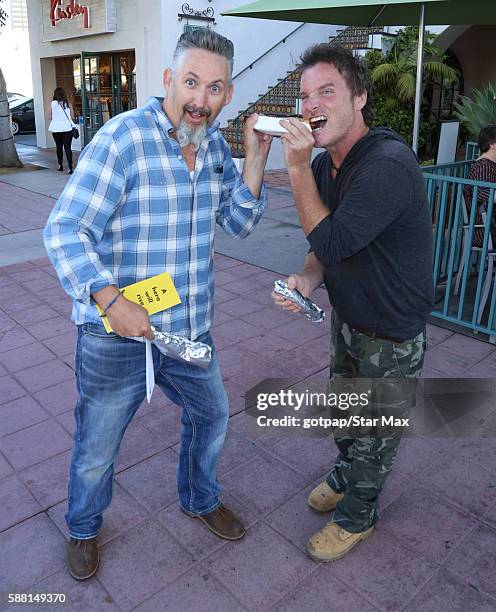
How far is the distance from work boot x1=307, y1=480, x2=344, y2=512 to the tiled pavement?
0.16 ft

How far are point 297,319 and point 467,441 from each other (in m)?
1.87

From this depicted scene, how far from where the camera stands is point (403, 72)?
9.54m

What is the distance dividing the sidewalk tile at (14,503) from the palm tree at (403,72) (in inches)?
328

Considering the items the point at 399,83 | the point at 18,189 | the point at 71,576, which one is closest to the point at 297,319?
the point at 71,576

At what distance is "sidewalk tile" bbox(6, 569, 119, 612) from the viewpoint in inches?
85.9

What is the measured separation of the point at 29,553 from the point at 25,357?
1.97m

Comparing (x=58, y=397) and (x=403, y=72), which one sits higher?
(x=403, y=72)

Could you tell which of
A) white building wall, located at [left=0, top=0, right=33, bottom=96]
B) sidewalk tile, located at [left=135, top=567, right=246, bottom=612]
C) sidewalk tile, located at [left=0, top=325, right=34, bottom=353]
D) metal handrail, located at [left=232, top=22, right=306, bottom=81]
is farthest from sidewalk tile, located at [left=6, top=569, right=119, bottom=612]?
white building wall, located at [left=0, top=0, right=33, bottom=96]

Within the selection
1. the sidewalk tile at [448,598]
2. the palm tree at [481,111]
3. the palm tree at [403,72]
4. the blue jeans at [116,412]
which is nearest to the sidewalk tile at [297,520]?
the blue jeans at [116,412]

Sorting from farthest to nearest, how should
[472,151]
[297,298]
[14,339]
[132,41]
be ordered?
[132,41]
[472,151]
[14,339]
[297,298]

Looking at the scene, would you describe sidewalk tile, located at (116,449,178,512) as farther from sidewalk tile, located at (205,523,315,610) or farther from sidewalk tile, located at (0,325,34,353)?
sidewalk tile, located at (0,325,34,353)

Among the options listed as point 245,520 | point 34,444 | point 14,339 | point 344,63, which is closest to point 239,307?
point 14,339

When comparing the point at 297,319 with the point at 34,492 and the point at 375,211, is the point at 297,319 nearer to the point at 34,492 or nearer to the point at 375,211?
the point at 34,492

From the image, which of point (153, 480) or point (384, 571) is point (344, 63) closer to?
point (384, 571)
